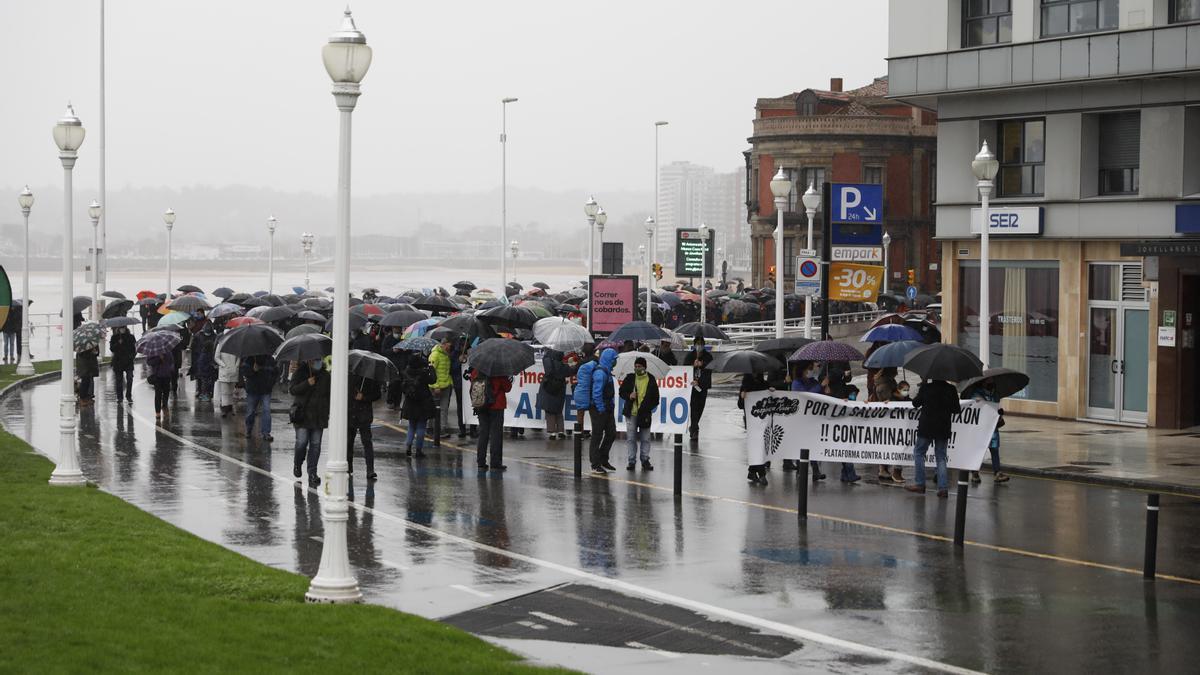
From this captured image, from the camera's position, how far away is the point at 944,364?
2073 centimetres

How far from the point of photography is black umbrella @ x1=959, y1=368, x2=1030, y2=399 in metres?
22.4

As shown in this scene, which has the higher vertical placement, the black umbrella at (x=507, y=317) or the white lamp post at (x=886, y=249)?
the white lamp post at (x=886, y=249)

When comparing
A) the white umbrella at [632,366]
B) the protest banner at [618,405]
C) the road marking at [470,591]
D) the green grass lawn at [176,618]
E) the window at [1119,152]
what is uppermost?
the window at [1119,152]

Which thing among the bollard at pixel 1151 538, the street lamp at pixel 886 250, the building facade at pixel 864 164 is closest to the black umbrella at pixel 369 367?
the bollard at pixel 1151 538

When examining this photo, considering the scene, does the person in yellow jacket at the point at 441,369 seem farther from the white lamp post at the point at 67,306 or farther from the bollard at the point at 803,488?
the bollard at the point at 803,488

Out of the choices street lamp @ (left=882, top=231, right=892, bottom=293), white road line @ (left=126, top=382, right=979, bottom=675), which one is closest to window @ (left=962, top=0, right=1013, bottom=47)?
white road line @ (left=126, top=382, right=979, bottom=675)

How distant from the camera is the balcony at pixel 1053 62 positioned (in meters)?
29.3

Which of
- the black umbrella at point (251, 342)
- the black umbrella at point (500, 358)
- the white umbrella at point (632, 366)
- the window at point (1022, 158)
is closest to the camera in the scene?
the black umbrella at point (500, 358)

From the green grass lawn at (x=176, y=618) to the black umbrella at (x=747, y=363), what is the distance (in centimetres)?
1029

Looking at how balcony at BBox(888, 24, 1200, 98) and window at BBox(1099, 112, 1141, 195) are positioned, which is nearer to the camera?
balcony at BBox(888, 24, 1200, 98)

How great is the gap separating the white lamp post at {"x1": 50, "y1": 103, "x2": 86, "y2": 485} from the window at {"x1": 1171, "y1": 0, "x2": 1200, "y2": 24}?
20.9 meters

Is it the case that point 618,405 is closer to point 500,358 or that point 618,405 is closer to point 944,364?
point 500,358

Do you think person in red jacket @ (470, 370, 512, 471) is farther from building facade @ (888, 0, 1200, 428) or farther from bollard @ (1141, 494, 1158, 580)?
building facade @ (888, 0, 1200, 428)

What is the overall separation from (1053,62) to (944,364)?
1299cm
